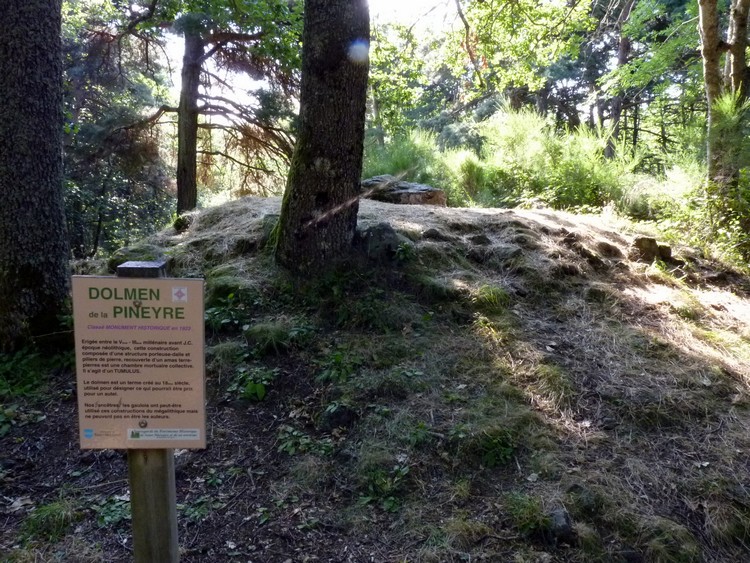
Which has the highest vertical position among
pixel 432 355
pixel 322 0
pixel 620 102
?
pixel 620 102

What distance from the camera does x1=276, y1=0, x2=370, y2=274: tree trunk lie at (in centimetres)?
444

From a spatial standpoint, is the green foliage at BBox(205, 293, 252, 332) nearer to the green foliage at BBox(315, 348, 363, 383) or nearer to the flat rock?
the green foliage at BBox(315, 348, 363, 383)

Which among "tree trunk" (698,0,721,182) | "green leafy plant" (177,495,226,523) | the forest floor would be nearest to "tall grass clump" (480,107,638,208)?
"tree trunk" (698,0,721,182)

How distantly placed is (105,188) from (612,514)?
45.9ft

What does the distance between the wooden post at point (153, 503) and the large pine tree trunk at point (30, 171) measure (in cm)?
273

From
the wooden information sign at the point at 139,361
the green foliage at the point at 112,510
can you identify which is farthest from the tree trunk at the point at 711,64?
the green foliage at the point at 112,510

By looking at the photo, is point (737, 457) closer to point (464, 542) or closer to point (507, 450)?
point (507, 450)

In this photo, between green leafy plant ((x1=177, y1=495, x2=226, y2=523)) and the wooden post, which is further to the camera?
green leafy plant ((x1=177, y1=495, x2=226, y2=523))

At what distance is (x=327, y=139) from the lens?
4531mm

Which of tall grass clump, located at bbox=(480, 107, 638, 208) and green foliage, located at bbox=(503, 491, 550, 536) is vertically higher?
tall grass clump, located at bbox=(480, 107, 638, 208)

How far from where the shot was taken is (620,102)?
18.3 meters

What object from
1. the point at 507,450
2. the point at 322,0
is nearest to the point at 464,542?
the point at 507,450

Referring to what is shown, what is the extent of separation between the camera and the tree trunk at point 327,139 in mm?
4441

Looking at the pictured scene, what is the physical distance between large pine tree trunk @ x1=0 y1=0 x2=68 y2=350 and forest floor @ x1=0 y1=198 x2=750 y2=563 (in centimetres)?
40
